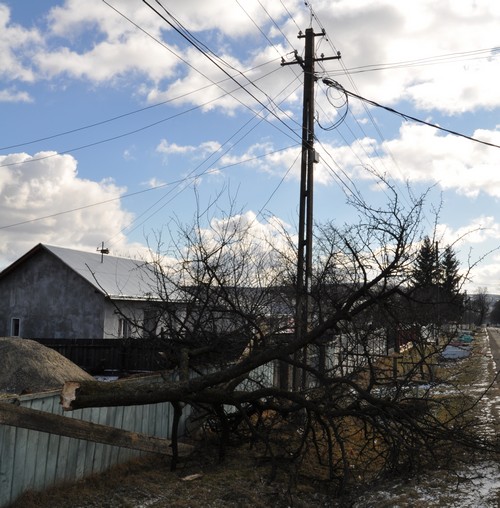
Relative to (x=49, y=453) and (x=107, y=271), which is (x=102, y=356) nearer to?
(x=107, y=271)

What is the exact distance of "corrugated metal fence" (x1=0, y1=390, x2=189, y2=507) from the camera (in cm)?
577

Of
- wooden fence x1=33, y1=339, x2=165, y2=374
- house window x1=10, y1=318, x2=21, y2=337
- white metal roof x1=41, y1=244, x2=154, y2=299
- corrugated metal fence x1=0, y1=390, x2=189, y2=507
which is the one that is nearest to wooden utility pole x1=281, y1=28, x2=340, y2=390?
corrugated metal fence x1=0, y1=390, x2=189, y2=507

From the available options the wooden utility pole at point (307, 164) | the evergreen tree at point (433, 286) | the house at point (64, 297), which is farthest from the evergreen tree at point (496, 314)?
the evergreen tree at point (433, 286)

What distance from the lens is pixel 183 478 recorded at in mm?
7355

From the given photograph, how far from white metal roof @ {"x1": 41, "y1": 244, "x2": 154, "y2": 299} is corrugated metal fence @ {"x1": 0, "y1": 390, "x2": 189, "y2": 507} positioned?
12.7 metres

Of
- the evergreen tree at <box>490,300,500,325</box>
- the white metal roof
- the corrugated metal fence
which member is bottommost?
the corrugated metal fence

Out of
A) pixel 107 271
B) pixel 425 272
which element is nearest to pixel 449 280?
pixel 425 272

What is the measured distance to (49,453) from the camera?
249 inches

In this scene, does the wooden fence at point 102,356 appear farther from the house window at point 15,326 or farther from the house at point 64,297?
the house window at point 15,326

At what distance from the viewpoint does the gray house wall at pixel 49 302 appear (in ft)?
70.6

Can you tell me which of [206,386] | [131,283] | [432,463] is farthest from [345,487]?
[131,283]

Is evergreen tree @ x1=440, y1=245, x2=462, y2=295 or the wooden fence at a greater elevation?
evergreen tree @ x1=440, y1=245, x2=462, y2=295

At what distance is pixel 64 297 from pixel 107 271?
2.32 m

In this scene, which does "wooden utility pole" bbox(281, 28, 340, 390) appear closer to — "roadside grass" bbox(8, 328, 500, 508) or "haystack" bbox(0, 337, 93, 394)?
"roadside grass" bbox(8, 328, 500, 508)
